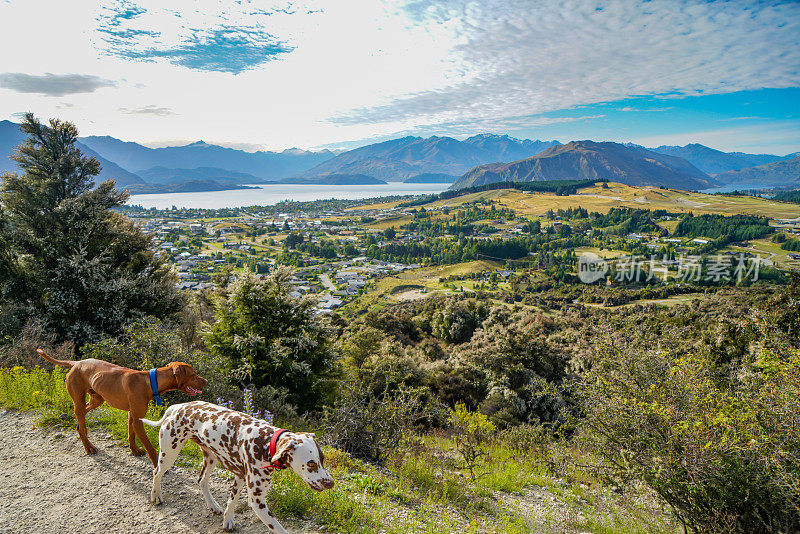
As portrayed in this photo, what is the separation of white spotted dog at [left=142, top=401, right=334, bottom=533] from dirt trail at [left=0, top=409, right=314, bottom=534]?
0.41m

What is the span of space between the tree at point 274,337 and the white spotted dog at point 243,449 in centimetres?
551

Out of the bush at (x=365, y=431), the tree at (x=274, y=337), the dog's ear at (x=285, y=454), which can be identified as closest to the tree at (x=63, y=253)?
the tree at (x=274, y=337)

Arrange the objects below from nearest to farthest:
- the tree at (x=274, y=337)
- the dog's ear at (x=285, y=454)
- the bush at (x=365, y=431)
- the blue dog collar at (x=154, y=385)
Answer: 1. the dog's ear at (x=285, y=454)
2. the blue dog collar at (x=154, y=385)
3. the bush at (x=365, y=431)
4. the tree at (x=274, y=337)

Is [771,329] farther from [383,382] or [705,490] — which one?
[383,382]

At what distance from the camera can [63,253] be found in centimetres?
1282

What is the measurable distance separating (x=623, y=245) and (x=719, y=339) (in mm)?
102839

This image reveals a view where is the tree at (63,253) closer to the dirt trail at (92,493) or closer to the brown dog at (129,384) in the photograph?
the dirt trail at (92,493)

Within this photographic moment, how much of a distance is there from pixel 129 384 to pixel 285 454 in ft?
9.27

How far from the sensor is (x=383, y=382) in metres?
12.9

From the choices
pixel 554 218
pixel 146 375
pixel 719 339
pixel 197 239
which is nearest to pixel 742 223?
pixel 554 218

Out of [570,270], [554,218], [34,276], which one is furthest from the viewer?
[554,218]

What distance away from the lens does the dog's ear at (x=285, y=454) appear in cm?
324

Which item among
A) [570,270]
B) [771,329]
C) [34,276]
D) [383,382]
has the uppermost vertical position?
[34,276]

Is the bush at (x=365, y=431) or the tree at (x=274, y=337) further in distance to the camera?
→ the tree at (x=274, y=337)
